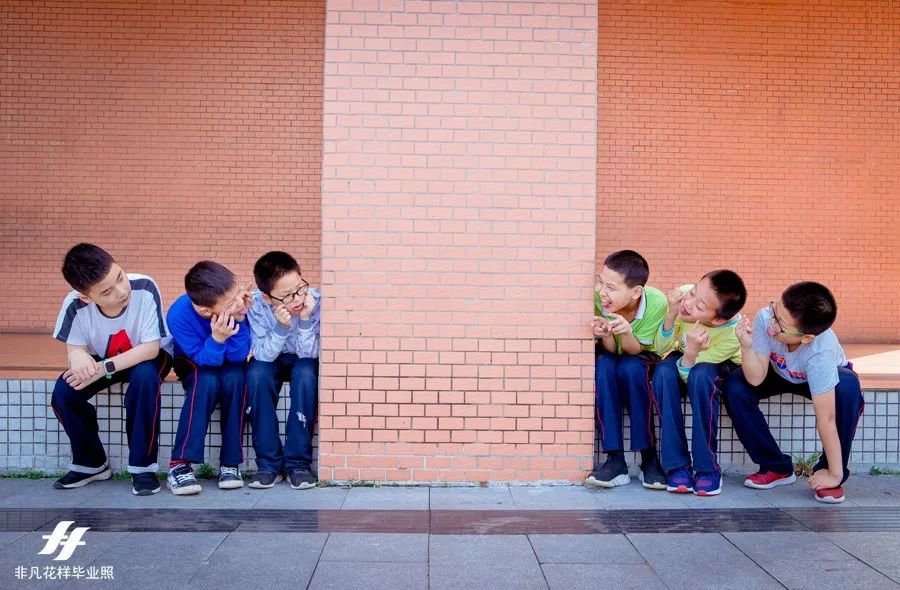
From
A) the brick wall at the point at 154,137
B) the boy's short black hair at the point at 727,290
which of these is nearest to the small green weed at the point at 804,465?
the boy's short black hair at the point at 727,290

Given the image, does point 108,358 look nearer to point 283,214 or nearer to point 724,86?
point 283,214

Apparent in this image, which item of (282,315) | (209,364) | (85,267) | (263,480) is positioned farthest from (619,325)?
(85,267)

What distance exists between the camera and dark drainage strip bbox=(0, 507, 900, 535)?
3.26 meters

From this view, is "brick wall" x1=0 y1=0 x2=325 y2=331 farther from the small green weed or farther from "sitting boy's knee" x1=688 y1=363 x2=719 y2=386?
→ the small green weed

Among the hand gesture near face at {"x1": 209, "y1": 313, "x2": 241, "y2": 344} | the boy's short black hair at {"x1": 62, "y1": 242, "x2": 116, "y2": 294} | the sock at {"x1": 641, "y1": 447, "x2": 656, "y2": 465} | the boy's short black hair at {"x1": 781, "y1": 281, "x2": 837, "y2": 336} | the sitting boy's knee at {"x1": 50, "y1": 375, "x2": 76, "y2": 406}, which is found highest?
the boy's short black hair at {"x1": 62, "y1": 242, "x2": 116, "y2": 294}

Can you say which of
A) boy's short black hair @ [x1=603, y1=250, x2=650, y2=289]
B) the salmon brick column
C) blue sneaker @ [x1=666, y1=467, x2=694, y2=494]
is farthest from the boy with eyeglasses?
blue sneaker @ [x1=666, y1=467, x2=694, y2=494]

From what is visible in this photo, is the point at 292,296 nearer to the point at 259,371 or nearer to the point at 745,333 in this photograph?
the point at 259,371

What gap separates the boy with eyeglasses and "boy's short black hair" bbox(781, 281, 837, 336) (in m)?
2.29

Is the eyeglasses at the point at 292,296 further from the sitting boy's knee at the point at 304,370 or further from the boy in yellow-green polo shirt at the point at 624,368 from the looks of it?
the boy in yellow-green polo shirt at the point at 624,368

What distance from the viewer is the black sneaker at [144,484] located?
3.75 meters

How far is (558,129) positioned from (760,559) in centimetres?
219

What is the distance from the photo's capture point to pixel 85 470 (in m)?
3.92

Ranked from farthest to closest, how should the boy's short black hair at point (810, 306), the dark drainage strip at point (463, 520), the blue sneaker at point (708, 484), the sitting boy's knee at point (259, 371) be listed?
the sitting boy's knee at point (259, 371) < the blue sneaker at point (708, 484) < the boy's short black hair at point (810, 306) < the dark drainage strip at point (463, 520)

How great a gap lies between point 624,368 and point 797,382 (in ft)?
2.80
